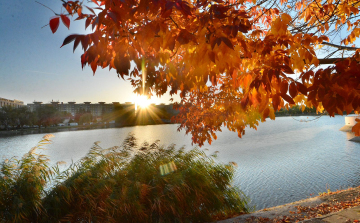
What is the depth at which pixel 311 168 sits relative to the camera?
1206 centimetres

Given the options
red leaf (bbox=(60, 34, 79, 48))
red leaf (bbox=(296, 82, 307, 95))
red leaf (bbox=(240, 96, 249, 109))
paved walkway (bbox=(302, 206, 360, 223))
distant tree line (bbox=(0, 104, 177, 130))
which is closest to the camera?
red leaf (bbox=(60, 34, 79, 48))

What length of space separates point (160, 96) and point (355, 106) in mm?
2930

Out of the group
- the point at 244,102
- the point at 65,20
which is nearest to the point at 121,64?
the point at 65,20

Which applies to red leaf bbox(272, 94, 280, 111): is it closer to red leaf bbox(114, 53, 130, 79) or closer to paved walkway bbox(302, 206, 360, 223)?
red leaf bbox(114, 53, 130, 79)

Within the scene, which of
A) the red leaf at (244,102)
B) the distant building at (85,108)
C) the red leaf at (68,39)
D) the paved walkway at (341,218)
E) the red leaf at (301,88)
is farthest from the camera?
the distant building at (85,108)

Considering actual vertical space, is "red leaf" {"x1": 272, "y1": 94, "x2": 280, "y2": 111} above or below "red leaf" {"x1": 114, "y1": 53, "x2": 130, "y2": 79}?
below

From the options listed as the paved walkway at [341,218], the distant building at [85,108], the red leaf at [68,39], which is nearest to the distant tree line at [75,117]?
the distant building at [85,108]

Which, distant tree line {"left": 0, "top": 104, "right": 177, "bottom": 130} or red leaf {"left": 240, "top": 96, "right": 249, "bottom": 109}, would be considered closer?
red leaf {"left": 240, "top": 96, "right": 249, "bottom": 109}

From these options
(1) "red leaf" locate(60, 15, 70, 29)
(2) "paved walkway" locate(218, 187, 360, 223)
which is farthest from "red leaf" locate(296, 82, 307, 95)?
(2) "paved walkway" locate(218, 187, 360, 223)

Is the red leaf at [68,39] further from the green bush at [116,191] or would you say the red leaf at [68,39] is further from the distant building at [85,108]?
the distant building at [85,108]

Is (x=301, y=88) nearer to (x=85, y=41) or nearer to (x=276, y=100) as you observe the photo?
(x=276, y=100)

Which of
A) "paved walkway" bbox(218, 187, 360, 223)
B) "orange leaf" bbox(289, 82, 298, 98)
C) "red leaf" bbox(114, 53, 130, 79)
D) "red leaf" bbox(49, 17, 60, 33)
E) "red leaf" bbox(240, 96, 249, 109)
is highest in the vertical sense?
"red leaf" bbox(49, 17, 60, 33)

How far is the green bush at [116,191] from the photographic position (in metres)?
3.75

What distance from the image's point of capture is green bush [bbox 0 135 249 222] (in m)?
3.75
